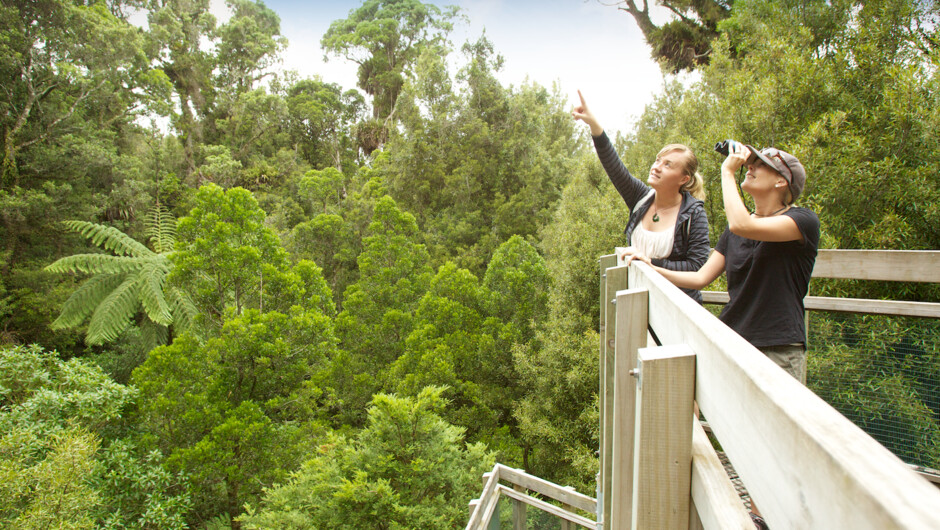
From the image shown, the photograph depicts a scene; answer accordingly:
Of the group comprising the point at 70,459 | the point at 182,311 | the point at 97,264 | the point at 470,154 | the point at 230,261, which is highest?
the point at 470,154

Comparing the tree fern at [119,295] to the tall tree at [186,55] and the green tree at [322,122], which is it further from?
the green tree at [322,122]

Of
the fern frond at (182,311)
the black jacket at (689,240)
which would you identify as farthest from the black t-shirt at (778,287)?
the fern frond at (182,311)

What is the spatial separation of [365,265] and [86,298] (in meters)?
6.33

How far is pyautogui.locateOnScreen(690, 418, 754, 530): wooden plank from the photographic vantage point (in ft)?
1.83

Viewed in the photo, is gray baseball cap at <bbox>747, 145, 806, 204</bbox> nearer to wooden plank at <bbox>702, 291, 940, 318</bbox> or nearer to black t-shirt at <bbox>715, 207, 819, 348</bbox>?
black t-shirt at <bbox>715, 207, 819, 348</bbox>

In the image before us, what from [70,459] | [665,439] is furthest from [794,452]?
[70,459]

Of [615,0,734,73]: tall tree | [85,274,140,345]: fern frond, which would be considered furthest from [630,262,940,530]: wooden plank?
[615,0,734,73]: tall tree

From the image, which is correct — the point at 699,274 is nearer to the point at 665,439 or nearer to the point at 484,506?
the point at 665,439

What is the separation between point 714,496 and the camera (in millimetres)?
593

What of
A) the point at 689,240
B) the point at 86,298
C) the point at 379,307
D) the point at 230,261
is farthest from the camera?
the point at 379,307

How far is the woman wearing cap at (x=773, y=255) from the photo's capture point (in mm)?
1480

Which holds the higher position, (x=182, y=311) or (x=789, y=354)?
(x=789, y=354)

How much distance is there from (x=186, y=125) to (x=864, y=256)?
24475 millimetres

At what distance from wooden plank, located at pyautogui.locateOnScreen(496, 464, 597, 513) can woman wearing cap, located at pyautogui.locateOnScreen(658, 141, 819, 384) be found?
2645 millimetres
